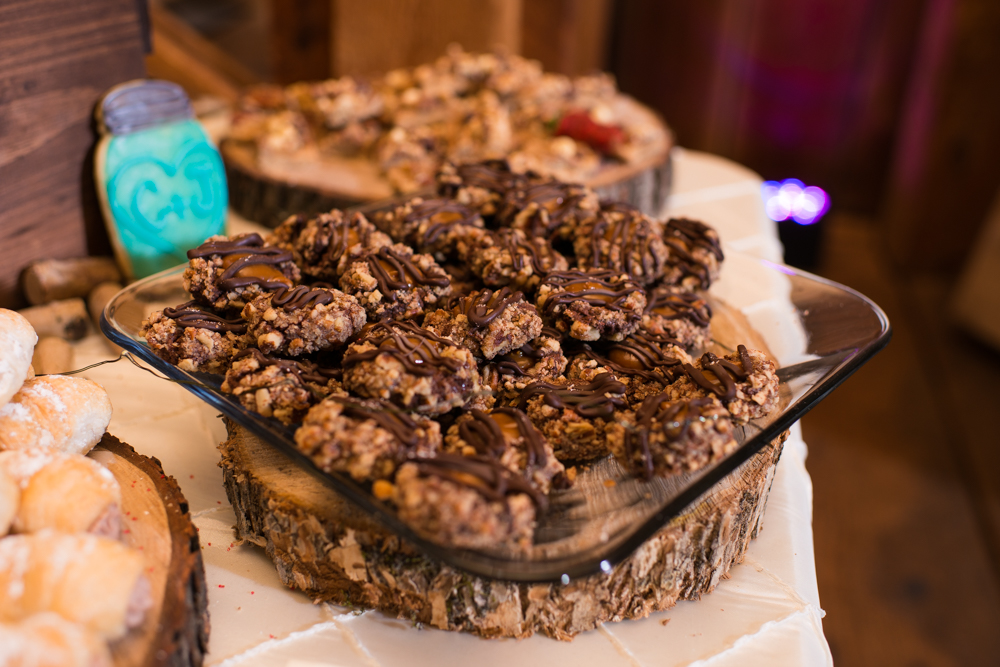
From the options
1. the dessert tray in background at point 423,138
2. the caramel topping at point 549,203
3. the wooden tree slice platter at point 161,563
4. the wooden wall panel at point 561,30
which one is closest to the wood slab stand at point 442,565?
the wooden tree slice platter at point 161,563

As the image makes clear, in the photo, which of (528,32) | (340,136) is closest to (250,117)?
(340,136)

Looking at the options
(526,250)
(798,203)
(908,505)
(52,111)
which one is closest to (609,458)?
(526,250)

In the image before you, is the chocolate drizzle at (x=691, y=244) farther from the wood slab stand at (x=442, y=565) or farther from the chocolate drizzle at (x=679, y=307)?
the wood slab stand at (x=442, y=565)

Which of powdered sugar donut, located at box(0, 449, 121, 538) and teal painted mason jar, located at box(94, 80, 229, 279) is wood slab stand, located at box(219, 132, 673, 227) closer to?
teal painted mason jar, located at box(94, 80, 229, 279)

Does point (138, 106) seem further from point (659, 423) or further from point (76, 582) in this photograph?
point (659, 423)

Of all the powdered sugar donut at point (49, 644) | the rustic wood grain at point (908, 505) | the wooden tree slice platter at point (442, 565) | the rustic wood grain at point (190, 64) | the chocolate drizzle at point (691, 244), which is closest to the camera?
the powdered sugar donut at point (49, 644)

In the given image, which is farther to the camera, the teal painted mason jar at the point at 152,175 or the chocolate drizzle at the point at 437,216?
the teal painted mason jar at the point at 152,175

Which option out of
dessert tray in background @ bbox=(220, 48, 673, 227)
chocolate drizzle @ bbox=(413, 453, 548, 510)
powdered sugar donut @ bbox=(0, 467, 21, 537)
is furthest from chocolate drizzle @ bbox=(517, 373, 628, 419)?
dessert tray in background @ bbox=(220, 48, 673, 227)
